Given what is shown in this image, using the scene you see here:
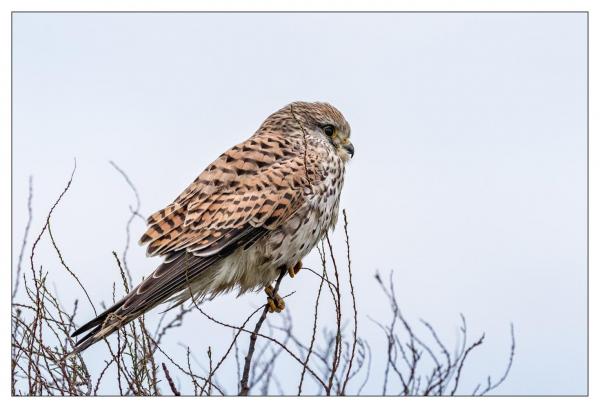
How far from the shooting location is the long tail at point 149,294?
3523 millimetres

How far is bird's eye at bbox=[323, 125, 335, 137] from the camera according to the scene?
5039 millimetres

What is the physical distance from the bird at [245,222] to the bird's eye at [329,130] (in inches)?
14.9

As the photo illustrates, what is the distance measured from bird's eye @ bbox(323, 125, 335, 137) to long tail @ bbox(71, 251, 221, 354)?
50.9 inches

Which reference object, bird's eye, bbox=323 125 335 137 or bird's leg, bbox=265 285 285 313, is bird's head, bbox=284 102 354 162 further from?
bird's leg, bbox=265 285 285 313

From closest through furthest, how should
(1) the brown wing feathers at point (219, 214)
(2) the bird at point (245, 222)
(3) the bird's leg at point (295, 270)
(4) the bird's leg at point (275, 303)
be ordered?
(1) the brown wing feathers at point (219, 214) → (2) the bird at point (245, 222) → (4) the bird's leg at point (275, 303) → (3) the bird's leg at point (295, 270)

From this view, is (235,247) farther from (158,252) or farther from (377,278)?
(377,278)

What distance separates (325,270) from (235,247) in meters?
0.75

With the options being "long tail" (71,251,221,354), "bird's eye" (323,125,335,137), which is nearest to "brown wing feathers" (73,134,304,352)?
"long tail" (71,251,221,354)

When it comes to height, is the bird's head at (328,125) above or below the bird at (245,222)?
above

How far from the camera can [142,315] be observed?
3773mm

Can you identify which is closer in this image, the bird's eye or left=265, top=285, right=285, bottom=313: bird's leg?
left=265, top=285, right=285, bottom=313: bird's leg

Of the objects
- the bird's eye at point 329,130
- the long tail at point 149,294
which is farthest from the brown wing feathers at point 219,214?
the bird's eye at point 329,130

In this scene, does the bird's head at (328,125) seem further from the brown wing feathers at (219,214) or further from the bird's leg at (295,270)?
the bird's leg at (295,270)

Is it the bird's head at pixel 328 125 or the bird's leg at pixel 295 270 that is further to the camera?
the bird's head at pixel 328 125
